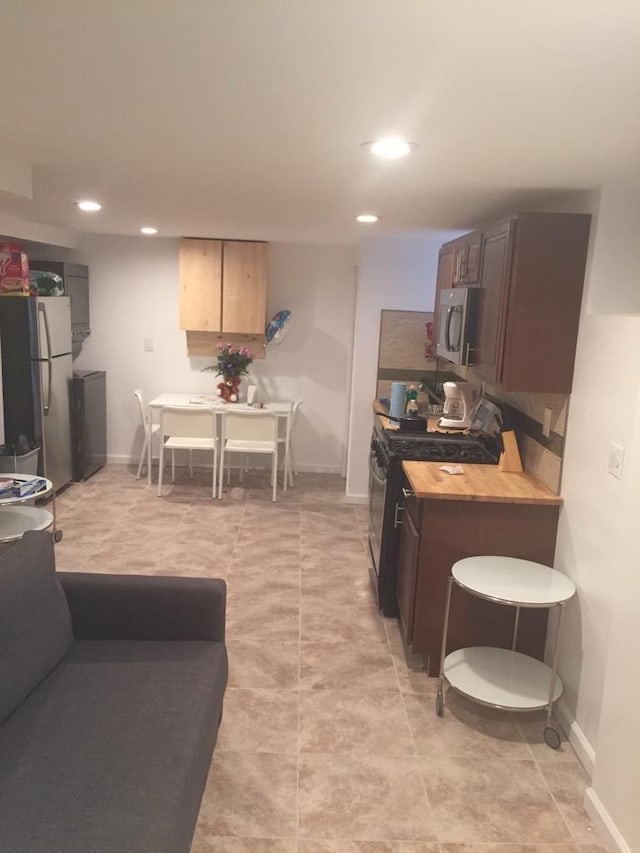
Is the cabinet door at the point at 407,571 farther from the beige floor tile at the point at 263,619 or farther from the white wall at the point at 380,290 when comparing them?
the white wall at the point at 380,290

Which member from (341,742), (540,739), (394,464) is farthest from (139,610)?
(540,739)

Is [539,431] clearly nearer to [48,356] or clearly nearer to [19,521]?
[19,521]

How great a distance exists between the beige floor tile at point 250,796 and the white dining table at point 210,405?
10.7 feet

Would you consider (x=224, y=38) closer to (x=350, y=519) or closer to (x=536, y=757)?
(x=536, y=757)

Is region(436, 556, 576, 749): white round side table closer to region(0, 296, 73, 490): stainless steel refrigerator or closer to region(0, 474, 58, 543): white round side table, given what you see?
region(0, 474, 58, 543): white round side table

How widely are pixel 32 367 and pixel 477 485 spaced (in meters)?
3.39

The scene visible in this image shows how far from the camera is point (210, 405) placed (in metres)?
5.69

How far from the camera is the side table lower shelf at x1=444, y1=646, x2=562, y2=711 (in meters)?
2.55

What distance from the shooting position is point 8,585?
2.01 m

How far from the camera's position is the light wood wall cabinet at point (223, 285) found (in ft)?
18.4

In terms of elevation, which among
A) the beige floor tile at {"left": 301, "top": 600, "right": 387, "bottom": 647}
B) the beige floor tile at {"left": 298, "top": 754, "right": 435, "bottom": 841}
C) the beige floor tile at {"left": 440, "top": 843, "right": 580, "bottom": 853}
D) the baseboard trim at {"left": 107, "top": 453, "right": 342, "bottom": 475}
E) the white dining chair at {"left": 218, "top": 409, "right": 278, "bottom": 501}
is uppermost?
the white dining chair at {"left": 218, "top": 409, "right": 278, "bottom": 501}

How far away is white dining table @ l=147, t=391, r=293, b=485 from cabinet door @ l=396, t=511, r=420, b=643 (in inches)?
92.0

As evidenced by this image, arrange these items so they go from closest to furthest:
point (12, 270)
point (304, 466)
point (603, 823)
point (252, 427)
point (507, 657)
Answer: point (603, 823), point (507, 657), point (12, 270), point (252, 427), point (304, 466)

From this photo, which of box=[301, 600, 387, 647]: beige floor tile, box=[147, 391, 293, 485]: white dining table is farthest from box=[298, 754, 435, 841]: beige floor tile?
box=[147, 391, 293, 485]: white dining table
